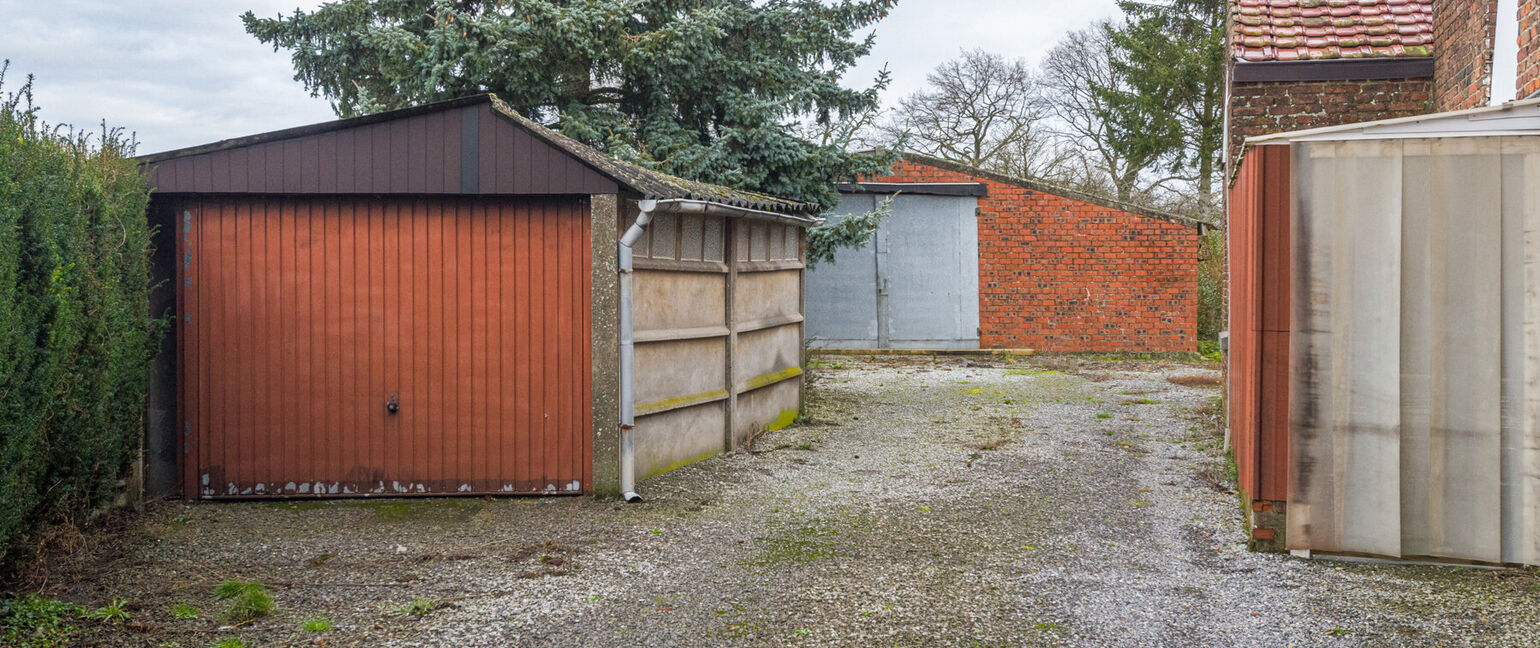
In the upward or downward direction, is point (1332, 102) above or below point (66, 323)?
above

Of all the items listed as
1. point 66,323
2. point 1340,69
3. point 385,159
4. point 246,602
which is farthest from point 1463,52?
point 66,323

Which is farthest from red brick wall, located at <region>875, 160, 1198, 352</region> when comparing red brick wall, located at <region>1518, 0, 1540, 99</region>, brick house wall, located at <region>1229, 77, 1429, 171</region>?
red brick wall, located at <region>1518, 0, 1540, 99</region>

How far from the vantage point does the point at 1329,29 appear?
28.7 ft

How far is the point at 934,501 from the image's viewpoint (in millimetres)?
7312

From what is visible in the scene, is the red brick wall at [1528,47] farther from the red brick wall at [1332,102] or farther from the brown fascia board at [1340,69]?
the red brick wall at [1332,102]

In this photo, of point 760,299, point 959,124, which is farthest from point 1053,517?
point 959,124

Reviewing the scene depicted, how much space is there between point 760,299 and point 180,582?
19.4 ft

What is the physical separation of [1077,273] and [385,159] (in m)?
13.7

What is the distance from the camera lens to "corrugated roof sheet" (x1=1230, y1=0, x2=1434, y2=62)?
8.48m

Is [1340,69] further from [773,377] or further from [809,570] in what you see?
[809,570]

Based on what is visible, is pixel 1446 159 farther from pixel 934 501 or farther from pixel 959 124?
pixel 959 124

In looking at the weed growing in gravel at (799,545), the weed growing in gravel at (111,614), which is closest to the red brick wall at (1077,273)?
the weed growing in gravel at (799,545)

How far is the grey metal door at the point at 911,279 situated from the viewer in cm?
1833

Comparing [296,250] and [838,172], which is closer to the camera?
[296,250]
